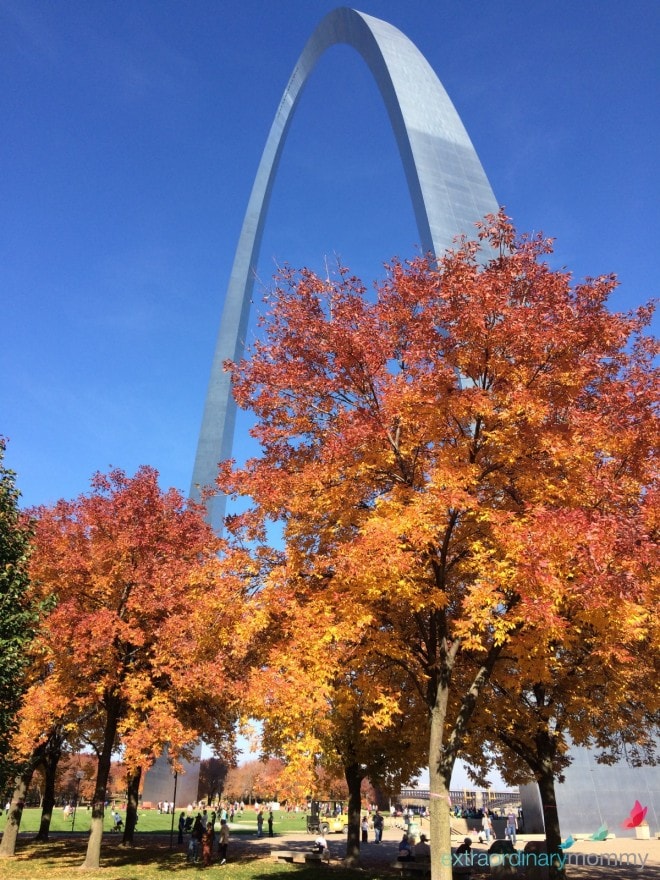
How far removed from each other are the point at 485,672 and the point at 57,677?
1098cm

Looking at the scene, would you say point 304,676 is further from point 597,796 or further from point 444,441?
point 597,796

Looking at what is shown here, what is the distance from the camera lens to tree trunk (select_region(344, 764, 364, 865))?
19.5m

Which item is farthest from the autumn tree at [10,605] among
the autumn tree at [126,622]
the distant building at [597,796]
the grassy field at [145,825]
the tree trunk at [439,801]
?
the grassy field at [145,825]

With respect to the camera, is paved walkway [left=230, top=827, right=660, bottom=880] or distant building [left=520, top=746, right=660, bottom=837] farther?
distant building [left=520, top=746, right=660, bottom=837]

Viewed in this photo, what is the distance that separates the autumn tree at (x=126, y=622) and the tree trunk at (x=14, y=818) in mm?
3766

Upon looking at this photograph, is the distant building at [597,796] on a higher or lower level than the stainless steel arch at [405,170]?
lower

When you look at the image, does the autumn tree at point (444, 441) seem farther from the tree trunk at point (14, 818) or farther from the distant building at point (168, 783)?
the distant building at point (168, 783)

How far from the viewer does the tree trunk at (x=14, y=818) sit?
1982 centimetres

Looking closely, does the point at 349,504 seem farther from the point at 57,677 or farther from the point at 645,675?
the point at 57,677

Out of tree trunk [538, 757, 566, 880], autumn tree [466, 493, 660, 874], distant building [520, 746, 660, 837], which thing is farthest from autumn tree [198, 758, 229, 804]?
tree trunk [538, 757, 566, 880]

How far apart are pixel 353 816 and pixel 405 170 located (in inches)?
1226

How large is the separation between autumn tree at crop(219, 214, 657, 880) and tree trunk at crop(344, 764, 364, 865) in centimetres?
1076

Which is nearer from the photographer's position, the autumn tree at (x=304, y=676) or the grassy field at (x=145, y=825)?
the autumn tree at (x=304, y=676)

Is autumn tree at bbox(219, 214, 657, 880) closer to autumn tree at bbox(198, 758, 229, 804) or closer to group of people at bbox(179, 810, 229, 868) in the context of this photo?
group of people at bbox(179, 810, 229, 868)
